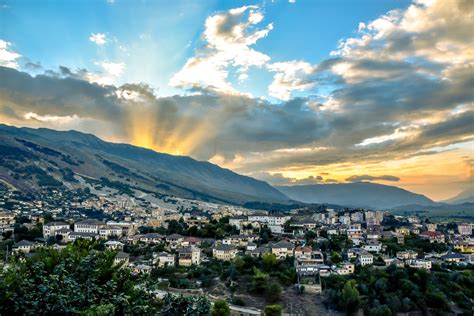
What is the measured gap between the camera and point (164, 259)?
4031cm

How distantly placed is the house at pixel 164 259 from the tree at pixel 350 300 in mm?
17833

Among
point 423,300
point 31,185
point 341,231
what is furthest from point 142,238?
point 31,185

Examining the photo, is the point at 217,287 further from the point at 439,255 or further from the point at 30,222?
the point at 30,222

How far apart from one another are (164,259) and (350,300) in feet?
63.7

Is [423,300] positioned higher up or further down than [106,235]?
further down

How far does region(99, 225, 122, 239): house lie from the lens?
54013 mm

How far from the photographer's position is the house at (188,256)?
1593 inches

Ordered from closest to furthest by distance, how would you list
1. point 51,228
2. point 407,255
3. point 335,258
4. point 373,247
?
1. point 335,258
2. point 407,255
3. point 373,247
4. point 51,228

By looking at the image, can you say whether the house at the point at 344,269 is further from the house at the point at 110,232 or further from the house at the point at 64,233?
the house at the point at 64,233

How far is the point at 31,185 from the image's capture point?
108 m

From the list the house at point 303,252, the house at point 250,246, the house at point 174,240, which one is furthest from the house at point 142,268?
the house at point 303,252

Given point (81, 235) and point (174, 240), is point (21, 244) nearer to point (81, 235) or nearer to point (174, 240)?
point (81, 235)

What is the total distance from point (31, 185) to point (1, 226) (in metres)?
59.0

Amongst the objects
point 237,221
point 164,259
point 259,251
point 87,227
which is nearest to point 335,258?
point 259,251
